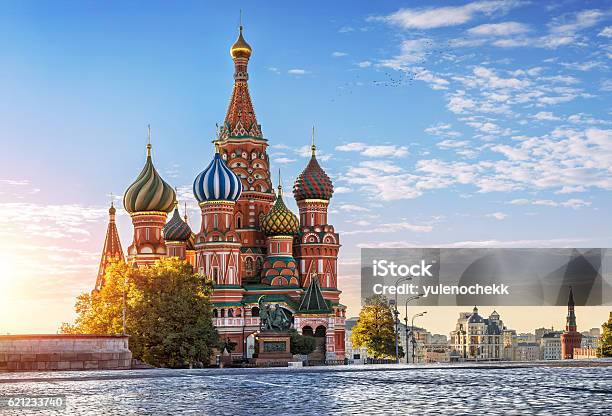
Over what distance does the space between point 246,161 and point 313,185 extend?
623 centimetres

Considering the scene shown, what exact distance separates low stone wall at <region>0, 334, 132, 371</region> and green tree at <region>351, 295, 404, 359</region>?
48.2m

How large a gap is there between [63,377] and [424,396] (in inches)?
505

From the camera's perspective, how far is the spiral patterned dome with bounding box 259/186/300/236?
261 ft

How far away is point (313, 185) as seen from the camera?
84062 millimetres

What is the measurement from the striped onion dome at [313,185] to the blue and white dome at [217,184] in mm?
8316

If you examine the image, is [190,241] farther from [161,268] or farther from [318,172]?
[161,268]

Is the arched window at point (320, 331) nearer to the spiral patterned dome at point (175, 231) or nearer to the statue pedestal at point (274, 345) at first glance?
the spiral patterned dome at point (175, 231)

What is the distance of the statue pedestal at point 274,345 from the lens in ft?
190

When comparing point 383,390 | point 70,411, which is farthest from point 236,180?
point 70,411

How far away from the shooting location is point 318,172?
85000 mm

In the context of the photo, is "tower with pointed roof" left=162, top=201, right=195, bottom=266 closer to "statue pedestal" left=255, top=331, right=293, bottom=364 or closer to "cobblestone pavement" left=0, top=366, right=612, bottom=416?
"statue pedestal" left=255, top=331, right=293, bottom=364

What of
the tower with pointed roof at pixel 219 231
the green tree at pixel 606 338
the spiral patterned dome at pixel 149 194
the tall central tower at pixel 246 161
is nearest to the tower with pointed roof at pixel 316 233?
the tall central tower at pixel 246 161

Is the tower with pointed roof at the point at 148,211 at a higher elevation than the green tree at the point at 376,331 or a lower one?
higher

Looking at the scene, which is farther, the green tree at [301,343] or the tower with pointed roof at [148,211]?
the tower with pointed roof at [148,211]
